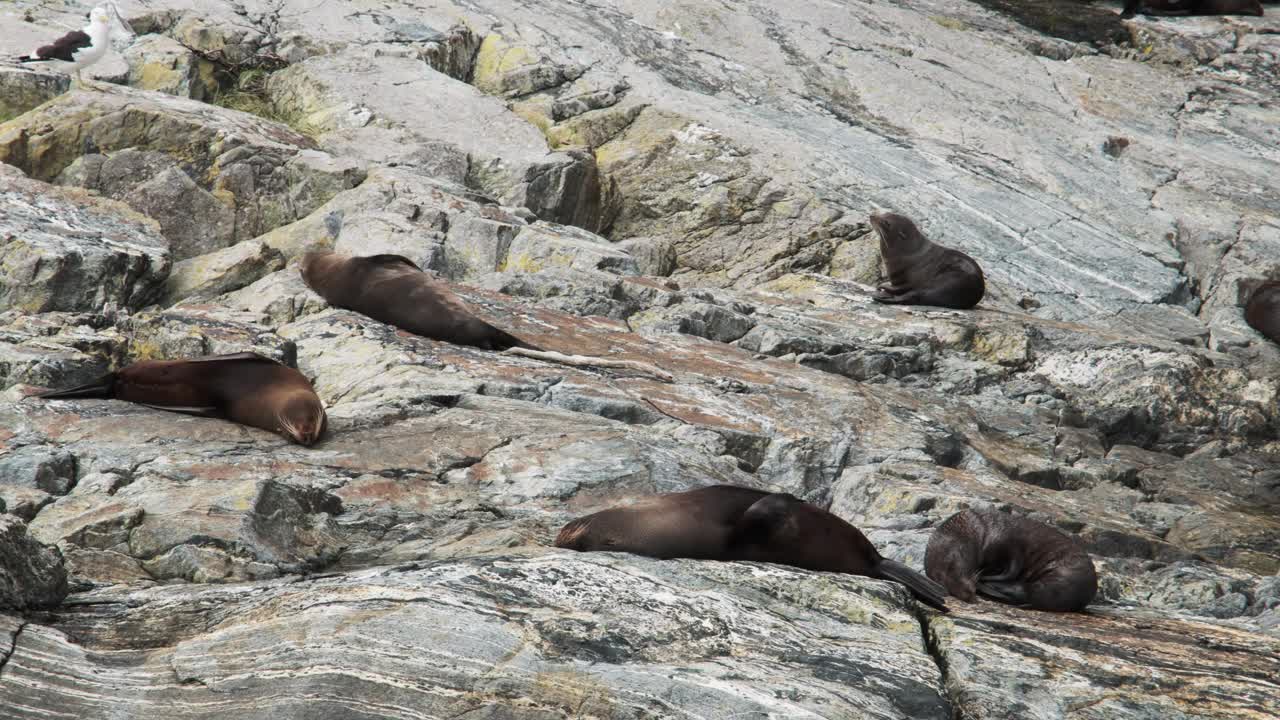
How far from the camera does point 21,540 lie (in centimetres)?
340

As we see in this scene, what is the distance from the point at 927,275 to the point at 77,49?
8.42 meters

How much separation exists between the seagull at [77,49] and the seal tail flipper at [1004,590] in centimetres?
968

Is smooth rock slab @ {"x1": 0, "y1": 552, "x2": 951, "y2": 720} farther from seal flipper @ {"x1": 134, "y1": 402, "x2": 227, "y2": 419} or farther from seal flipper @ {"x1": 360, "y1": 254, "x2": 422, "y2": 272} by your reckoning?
seal flipper @ {"x1": 360, "y1": 254, "x2": 422, "y2": 272}

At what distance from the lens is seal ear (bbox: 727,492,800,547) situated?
4.87 metres

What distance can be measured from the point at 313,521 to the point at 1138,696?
10.6 feet

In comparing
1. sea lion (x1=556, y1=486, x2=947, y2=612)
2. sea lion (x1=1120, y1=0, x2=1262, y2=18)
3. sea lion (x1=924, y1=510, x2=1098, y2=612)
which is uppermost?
sea lion (x1=1120, y1=0, x2=1262, y2=18)

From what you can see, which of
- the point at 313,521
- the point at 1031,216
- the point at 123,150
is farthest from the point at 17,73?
the point at 1031,216

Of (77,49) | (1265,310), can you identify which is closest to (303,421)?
(77,49)

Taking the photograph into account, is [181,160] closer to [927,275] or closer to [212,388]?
[212,388]

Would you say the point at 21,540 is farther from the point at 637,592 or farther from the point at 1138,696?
the point at 1138,696

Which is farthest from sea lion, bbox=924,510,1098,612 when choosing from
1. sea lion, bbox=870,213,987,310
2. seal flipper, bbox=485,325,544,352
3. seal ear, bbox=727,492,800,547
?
sea lion, bbox=870,213,987,310

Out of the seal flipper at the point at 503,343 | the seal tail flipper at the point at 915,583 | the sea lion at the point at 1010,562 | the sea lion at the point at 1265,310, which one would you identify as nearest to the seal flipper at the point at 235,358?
the seal flipper at the point at 503,343

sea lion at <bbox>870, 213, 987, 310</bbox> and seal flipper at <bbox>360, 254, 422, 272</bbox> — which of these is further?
sea lion at <bbox>870, 213, 987, 310</bbox>

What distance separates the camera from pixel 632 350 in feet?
26.4
